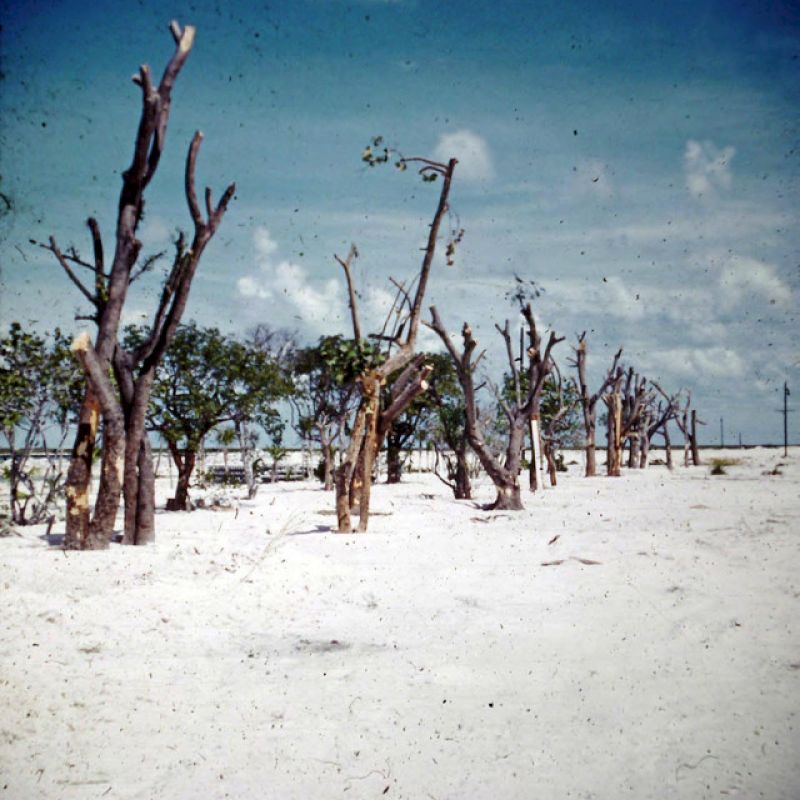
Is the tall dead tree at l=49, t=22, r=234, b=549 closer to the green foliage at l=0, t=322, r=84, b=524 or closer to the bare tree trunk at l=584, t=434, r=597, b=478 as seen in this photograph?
the green foliage at l=0, t=322, r=84, b=524

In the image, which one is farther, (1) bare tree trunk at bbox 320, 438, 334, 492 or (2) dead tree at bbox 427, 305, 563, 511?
(1) bare tree trunk at bbox 320, 438, 334, 492

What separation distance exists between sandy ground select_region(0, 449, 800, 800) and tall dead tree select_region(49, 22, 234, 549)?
618mm

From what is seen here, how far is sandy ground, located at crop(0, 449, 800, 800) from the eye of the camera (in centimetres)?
351

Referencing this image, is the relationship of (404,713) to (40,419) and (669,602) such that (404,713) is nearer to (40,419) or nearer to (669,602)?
(669,602)

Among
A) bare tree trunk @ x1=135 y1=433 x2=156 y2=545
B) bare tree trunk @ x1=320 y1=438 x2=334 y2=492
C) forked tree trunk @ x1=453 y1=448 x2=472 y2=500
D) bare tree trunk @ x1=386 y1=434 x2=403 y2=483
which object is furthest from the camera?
bare tree trunk @ x1=386 y1=434 x2=403 y2=483

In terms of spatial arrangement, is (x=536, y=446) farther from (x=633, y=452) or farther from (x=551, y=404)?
(x=633, y=452)

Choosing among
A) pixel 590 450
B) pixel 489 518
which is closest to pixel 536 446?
pixel 489 518

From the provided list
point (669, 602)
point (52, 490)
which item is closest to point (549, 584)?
point (669, 602)

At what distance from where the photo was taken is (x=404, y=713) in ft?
13.9

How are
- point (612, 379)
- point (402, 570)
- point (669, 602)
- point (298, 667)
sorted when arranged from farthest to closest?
point (612, 379) < point (402, 570) < point (669, 602) < point (298, 667)

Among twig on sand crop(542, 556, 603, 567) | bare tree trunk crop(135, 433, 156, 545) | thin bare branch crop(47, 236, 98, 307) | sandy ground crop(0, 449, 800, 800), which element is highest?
thin bare branch crop(47, 236, 98, 307)

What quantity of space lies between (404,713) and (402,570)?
400 cm

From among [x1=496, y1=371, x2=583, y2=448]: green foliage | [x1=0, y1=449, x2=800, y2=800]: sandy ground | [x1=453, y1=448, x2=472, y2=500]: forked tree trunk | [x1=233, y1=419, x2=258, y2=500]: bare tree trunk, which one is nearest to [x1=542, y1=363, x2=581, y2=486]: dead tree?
[x1=496, y1=371, x2=583, y2=448]: green foliage

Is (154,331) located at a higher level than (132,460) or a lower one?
higher
